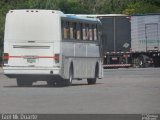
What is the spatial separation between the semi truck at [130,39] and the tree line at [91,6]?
13.0m

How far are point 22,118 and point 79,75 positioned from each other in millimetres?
16461

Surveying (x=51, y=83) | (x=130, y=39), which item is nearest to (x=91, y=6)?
(x=130, y=39)

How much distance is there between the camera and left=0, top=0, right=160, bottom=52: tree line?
Answer: 72938 mm

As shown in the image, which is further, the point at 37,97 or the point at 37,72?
the point at 37,72

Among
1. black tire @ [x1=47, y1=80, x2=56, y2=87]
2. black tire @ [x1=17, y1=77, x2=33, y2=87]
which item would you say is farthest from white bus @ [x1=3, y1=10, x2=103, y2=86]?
black tire @ [x1=47, y1=80, x2=56, y2=87]

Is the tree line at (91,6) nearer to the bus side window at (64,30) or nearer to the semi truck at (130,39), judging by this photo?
the semi truck at (130,39)

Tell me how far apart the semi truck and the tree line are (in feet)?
42.8

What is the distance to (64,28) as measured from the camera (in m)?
31.8

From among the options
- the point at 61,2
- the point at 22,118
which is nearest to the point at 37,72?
the point at 22,118

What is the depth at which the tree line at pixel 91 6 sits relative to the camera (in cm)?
7294

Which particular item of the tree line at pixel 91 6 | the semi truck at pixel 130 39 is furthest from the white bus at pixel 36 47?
the tree line at pixel 91 6

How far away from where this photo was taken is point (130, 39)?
58.8m

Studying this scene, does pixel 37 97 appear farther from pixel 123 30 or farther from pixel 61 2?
pixel 61 2

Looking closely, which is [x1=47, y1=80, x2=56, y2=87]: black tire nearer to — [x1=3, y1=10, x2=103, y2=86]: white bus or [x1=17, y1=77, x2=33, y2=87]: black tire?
[x1=3, y1=10, x2=103, y2=86]: white bus
